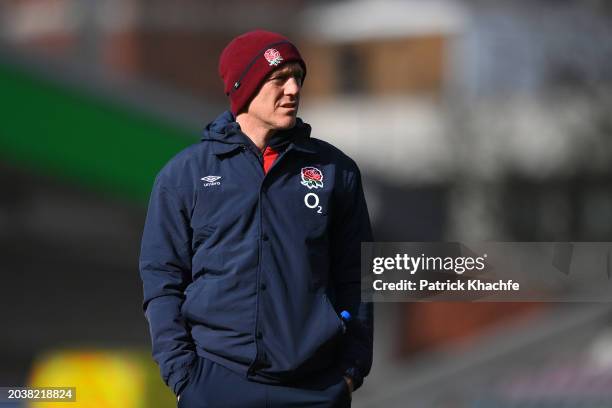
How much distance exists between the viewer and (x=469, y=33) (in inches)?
999

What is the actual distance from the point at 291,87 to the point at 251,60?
11 centimetres

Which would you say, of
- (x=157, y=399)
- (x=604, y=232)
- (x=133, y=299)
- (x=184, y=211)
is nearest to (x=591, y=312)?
(x=604, y=232)

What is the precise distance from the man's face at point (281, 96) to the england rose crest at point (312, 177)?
0.35ft

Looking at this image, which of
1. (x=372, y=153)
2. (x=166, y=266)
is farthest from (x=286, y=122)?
(x=372, y=153)

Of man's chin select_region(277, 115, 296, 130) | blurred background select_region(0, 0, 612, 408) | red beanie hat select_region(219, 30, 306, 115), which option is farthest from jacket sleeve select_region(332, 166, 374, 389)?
blurred background select_region(0, 0, 612, 408)

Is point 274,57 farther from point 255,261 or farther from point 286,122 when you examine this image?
point 255,261

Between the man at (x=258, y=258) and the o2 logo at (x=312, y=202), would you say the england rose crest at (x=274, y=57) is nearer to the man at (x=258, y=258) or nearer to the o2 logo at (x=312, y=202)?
the man at (x=258, y=258)

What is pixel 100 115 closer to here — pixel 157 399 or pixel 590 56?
pixel 157 399

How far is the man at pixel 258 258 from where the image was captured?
276 cm

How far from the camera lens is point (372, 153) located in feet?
81.2

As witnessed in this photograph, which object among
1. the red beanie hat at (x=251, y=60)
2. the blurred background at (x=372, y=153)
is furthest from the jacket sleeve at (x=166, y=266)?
the blurred background at (x=372, y=153)

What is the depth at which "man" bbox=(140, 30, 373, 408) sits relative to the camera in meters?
2.76

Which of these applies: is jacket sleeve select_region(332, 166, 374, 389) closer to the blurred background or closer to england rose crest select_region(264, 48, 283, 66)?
england rose crest select_region(264, 48, 283, 66)

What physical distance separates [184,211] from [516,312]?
520 inches
